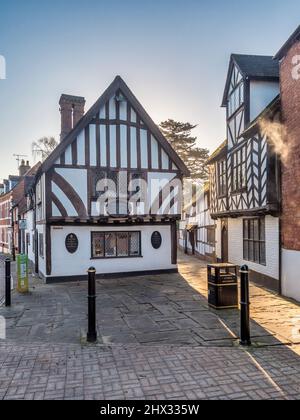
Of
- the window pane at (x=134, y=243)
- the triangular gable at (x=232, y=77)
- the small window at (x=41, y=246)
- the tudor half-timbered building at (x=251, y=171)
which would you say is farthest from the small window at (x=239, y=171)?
the small window at (x=41, y=246)

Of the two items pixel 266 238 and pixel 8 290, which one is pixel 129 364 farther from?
pixel 266 238

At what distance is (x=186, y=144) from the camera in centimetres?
4053

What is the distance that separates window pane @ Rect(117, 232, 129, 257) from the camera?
15.5 meters

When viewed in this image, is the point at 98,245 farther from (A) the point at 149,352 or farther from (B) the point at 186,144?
(B) the point at 186,144

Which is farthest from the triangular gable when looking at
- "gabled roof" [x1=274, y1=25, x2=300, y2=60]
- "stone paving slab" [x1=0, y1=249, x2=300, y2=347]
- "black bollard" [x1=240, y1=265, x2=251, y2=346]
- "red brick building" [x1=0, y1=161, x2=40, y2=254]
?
"red brick building" [x1=0, y1=161, x2=40, y2=254]

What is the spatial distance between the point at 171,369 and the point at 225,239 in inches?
520

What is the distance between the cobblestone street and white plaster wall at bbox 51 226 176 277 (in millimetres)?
3942

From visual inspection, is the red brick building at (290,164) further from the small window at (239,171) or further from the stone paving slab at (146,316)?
the small window at (239,171)

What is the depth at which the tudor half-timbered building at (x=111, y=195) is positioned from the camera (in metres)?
14.3

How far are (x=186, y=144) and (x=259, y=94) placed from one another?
27.1m

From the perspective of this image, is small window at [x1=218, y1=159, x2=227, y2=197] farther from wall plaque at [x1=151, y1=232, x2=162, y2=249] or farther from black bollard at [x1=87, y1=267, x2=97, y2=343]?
black bollard at [x1=87, y1=267, x2=97, y2=343]

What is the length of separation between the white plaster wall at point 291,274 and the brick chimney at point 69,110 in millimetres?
12044

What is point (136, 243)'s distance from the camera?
1584cm
